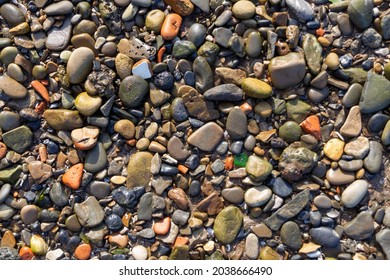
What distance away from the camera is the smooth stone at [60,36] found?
2.28 meters

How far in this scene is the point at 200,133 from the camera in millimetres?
2199

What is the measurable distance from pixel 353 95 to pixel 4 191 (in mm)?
1860

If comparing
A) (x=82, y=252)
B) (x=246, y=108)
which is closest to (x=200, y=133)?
(x=246, y=108)

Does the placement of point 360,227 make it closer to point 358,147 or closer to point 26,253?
point 358,147

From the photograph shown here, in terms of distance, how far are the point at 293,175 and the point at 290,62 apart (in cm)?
57

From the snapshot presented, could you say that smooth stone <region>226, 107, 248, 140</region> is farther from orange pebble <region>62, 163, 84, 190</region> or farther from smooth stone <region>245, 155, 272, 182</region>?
orange pebble <region>62, 163, 84, 190</region>

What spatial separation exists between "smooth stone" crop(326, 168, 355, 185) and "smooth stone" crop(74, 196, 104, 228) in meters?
1.18

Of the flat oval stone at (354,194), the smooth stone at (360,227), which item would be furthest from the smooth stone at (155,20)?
the smooth stone at (360,227)

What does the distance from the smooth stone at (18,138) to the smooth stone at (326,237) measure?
1546mm

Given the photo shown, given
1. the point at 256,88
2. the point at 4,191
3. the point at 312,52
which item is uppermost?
the point at 312,52

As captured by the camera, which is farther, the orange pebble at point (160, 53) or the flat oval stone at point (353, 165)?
the orange pebble at point (160, 53)

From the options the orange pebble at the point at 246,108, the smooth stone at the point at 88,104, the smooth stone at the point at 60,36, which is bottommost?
the orange pebble at the point at 246,108

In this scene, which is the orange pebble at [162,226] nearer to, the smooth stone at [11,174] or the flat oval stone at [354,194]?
the smooth stone at [11,174]

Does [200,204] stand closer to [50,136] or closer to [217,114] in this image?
[217,114]
